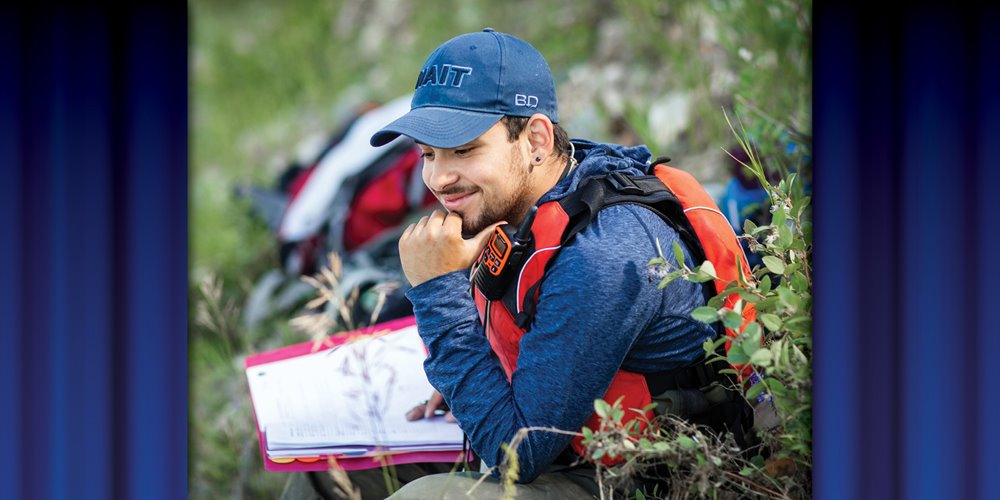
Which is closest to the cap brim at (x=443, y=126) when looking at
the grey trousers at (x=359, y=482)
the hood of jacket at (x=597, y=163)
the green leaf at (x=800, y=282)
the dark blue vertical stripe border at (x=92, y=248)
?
the hood of jacket at (x=597, y=163)

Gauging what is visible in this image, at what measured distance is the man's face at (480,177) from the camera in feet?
7.84

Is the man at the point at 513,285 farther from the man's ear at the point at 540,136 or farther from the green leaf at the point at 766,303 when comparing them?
the green leaf at the point at 766,303

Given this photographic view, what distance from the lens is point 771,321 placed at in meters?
2.11

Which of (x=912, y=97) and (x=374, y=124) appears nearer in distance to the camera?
(x=912, y=97)

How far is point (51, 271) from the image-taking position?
207cm

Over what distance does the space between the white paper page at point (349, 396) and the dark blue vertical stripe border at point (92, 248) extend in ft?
1.64

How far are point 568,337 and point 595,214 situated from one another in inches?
10.7

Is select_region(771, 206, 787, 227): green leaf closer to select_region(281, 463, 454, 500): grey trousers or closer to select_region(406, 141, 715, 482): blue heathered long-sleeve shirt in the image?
select_region(406, 141, 715, 482): blue heathered long-sleeve shirt

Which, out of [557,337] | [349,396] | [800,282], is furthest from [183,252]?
[800,282]

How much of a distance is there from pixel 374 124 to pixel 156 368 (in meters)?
3.31

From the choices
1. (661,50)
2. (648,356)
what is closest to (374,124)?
(661,50)

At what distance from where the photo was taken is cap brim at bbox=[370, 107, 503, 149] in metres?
2.29

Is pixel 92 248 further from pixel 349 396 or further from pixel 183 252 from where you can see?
pixel 349 396

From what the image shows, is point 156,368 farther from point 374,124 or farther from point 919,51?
point 374,124
